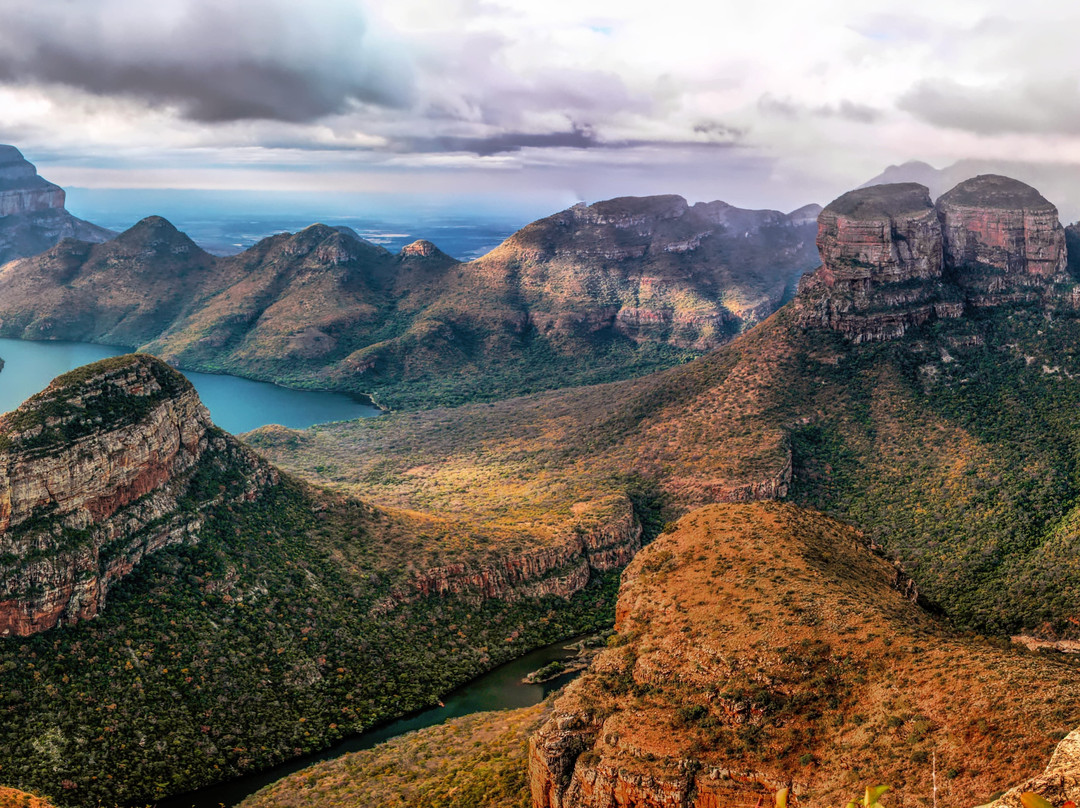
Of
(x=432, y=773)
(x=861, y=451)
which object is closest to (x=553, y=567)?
(x=432, y=773)

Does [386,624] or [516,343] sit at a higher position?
[516,343]

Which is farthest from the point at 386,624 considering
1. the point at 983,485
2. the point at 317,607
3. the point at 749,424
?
the point at 983,485

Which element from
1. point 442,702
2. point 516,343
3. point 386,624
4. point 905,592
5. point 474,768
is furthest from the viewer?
point 516,343

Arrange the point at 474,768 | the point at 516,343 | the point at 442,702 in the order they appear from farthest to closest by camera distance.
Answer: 1. the point at 516,343
2. the point at 442,702
3. the point at 474,768

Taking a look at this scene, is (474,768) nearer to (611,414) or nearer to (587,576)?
(587,576)

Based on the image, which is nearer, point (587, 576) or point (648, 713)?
point (648, 713)

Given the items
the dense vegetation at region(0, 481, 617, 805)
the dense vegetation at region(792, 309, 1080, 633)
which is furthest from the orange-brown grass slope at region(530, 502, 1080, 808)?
the dense vegetation at region(792, 309, 1080, 633)

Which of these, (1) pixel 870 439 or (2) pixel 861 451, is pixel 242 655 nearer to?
(2) pixel 861 451

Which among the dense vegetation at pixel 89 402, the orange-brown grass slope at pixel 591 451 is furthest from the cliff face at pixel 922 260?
the dense vegetation at pixel 89 402

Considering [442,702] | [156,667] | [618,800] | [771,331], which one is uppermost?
[771,331]
